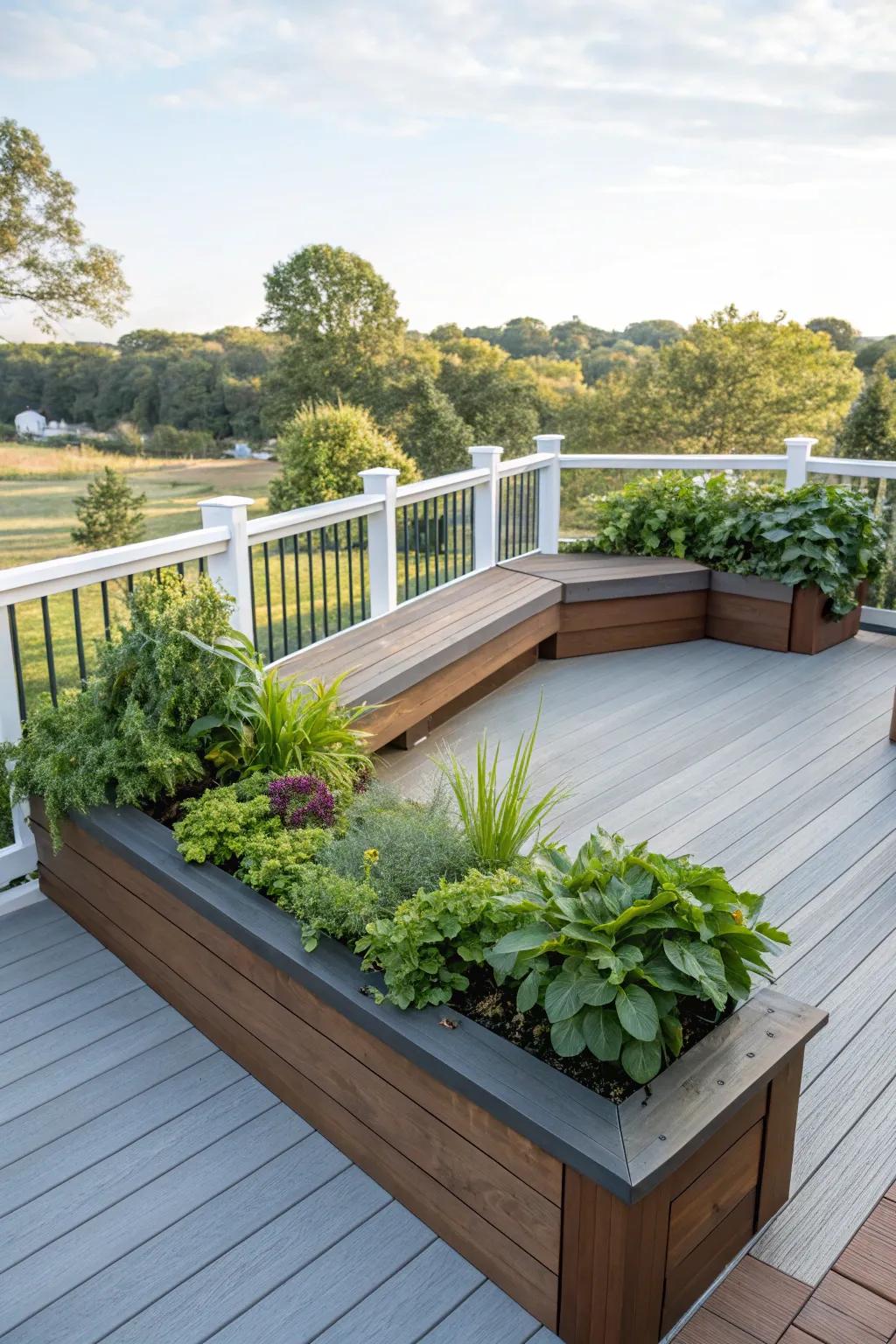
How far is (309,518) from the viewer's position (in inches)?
169

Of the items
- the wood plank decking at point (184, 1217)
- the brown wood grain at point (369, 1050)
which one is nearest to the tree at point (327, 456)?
the brown wood grain at point (369, 1050)

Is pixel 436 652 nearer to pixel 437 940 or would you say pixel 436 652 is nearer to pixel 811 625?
pixel 811 625

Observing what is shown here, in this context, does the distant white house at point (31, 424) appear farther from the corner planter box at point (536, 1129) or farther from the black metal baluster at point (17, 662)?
the corner planter box at point (536, 1129)

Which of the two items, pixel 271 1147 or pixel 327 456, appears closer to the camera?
pixel 271 1147

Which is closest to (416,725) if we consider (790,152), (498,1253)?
(498,1253)

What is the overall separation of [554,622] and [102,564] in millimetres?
2849

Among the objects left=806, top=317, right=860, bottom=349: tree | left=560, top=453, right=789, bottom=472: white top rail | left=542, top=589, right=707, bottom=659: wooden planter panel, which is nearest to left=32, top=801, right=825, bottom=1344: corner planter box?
left=542, top=589, right=707, bottom=659: wooden planter panel

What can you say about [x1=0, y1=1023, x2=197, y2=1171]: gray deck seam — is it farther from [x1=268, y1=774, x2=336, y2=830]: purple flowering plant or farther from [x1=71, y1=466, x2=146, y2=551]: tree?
[x1=71, y1=466, x2=146, y2=551]: tree

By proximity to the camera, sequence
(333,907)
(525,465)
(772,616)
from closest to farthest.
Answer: (333,907) → (772,616) → (525,465)

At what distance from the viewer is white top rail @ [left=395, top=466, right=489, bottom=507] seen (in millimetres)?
4961

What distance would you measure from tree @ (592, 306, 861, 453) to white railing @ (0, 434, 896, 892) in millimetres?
18471

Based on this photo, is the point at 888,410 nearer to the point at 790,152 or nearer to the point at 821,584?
the point at 821,584

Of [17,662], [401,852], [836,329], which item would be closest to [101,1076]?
[401,852]

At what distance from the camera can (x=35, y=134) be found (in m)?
16.4
